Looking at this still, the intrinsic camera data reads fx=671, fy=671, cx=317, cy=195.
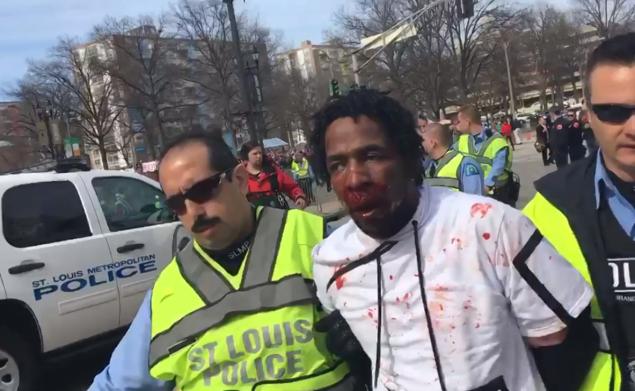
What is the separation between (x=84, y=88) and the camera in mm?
60812

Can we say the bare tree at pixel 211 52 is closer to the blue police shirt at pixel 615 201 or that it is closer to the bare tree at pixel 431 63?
the bare tree at pixel 431 63

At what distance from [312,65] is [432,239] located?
123m

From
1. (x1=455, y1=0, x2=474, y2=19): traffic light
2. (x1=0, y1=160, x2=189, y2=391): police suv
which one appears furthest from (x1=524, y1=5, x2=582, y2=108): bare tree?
(x1=0, y1=160, x2=189, y2=391): police suv

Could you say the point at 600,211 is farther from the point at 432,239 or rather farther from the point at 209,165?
the point at 209,165

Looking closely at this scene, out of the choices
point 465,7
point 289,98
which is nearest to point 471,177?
point 465,7

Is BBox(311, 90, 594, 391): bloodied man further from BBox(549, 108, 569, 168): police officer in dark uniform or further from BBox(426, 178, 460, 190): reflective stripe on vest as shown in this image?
BBox(549, 108, 569, 168): police officer in dark uniform

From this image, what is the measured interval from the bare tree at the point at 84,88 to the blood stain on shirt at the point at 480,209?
57.5m

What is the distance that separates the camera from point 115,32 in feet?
196

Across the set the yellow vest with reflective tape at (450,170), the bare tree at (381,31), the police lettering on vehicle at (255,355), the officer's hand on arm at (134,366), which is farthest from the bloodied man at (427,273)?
the bare tree at (381,31)

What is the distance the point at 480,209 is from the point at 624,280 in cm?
→ 43

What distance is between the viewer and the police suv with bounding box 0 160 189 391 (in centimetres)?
548

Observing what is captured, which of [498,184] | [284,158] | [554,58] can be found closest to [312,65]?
[554,58]

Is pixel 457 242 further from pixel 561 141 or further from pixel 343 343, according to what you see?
pixel 561 141

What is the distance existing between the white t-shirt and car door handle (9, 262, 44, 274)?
446 cm
